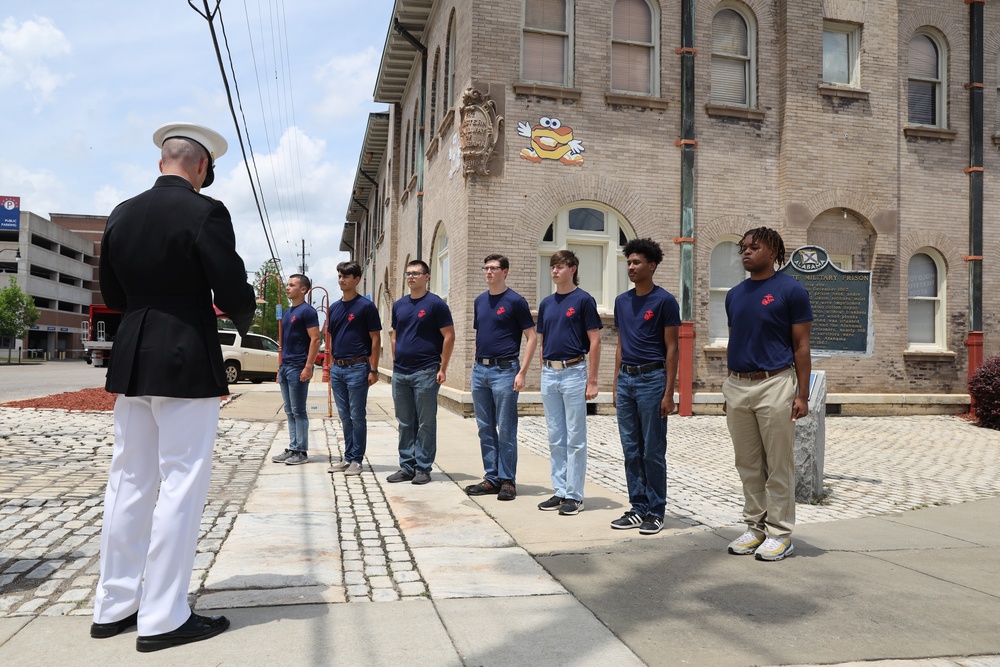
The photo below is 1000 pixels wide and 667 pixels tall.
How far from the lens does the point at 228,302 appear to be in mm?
3287

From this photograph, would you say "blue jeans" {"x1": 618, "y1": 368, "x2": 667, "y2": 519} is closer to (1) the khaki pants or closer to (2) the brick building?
(1) the khaki pants

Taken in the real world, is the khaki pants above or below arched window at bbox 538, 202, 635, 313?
below

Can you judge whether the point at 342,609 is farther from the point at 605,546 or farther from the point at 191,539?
the point at 605,546

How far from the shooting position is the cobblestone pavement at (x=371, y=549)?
13.0ft

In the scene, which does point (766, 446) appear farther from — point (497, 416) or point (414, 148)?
point (414, 148)

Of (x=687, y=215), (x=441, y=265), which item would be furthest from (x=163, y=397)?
(x=441, y=265)

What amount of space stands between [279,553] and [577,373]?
2568mm

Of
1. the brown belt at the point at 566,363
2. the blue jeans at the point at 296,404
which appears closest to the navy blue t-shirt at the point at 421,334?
the brown belt at the point at 566,363

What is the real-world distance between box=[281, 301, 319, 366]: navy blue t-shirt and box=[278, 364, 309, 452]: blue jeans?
98mm

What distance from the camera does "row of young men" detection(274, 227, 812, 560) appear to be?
4.78m

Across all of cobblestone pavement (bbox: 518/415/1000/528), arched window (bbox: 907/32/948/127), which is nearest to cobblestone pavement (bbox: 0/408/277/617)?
cobblestone pavement (bbox: 518/415/1000/528)

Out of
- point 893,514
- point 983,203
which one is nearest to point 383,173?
point 983,203

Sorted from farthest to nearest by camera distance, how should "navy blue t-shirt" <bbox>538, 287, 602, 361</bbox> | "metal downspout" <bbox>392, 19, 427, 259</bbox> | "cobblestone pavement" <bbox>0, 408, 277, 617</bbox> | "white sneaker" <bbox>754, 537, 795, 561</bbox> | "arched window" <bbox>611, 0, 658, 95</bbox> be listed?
"metal downspout" <bbox>392, 19, 427, 259</bbox>
"arched window" <bbox>611, 0, 658, 95</bbox>
"navy blue t-shirt" <bbox>538, 287, 602, 361</bbox>
"white sneaker" <bbox>754, 537, 795, 561</bbox>
"cobblestone pavement" <bbox>0, 408, 277, 617</bbox>

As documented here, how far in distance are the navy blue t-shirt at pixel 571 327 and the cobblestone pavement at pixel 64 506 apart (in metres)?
2.72
